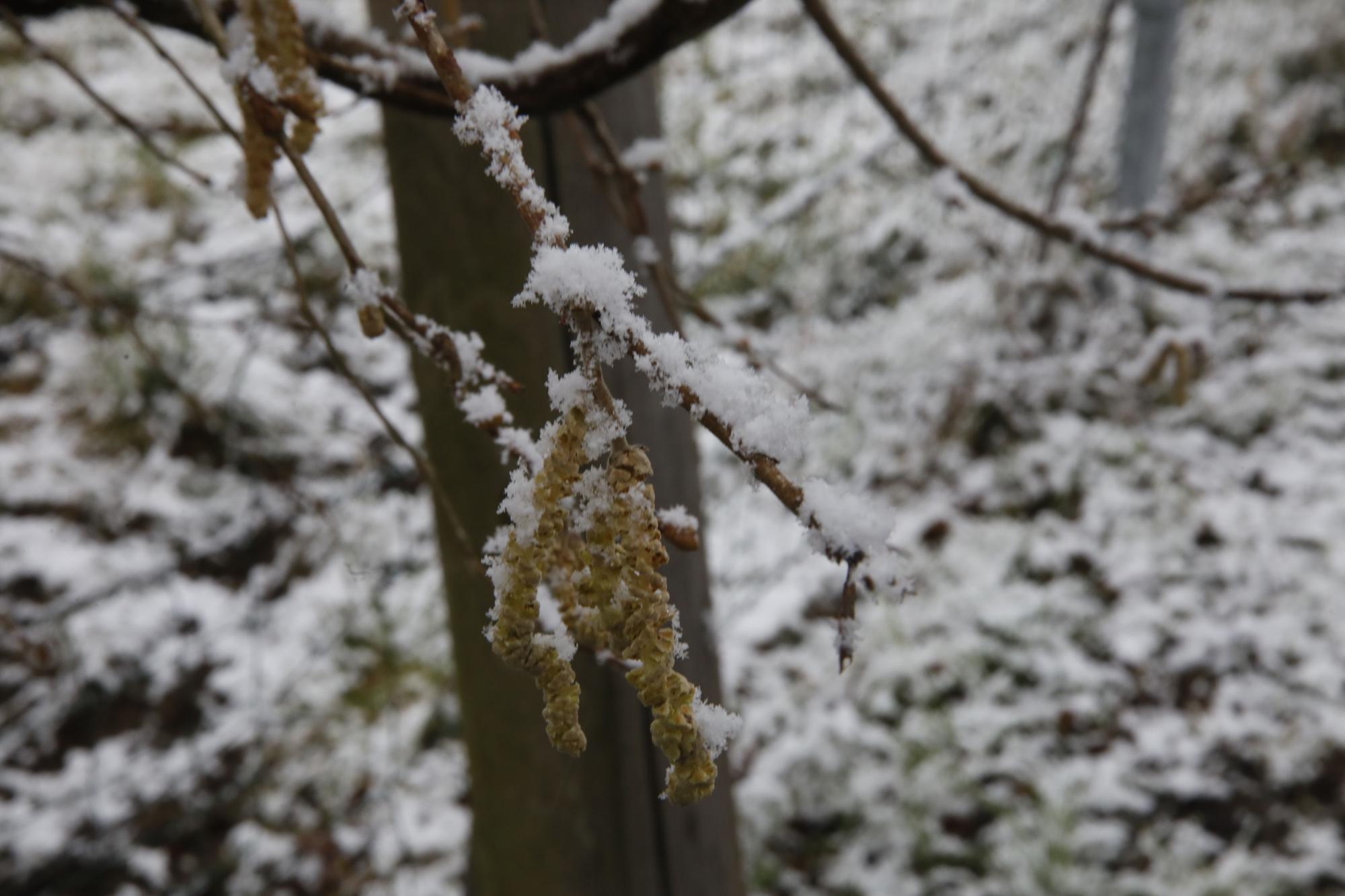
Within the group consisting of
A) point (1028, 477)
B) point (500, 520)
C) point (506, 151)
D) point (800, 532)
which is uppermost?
point (1028, 477)

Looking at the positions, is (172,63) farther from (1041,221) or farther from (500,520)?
(1041,221)

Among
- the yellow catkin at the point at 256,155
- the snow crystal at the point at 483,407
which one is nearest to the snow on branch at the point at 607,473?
the snow crystal at the point at 483,407

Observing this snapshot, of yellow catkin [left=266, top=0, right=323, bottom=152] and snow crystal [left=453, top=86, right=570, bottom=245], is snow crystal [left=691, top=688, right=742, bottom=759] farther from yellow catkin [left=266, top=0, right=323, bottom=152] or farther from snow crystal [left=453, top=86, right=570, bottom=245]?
yellow catkin [left=266, top=0, right=323, bottom=152]

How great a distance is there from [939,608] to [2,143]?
13.0ft

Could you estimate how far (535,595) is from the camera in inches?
8.9

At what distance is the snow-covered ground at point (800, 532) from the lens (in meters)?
1.85

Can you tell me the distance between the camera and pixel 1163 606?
224 centimetres

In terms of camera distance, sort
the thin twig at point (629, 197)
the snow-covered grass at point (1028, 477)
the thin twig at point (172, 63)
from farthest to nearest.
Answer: the snow-covered grass at point (1028, 477) → the thin twig at point (629, 197) → the thin twig at point (172, 63)

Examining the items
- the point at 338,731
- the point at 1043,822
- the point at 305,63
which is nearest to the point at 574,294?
the point at 305,63

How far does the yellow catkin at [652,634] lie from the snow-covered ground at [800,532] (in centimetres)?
70

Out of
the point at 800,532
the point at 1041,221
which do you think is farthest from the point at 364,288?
the point at 800,532

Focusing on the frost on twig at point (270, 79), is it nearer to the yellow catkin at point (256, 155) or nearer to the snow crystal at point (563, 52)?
the yellow catkin at point (256, 155)

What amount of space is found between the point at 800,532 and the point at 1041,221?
1228mm

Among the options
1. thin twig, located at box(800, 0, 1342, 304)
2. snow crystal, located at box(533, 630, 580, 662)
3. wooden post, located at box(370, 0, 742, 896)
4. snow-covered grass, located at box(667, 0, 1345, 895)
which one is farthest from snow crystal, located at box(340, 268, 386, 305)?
snow-covered grass, located at box(667, 0, 1345, 895)
